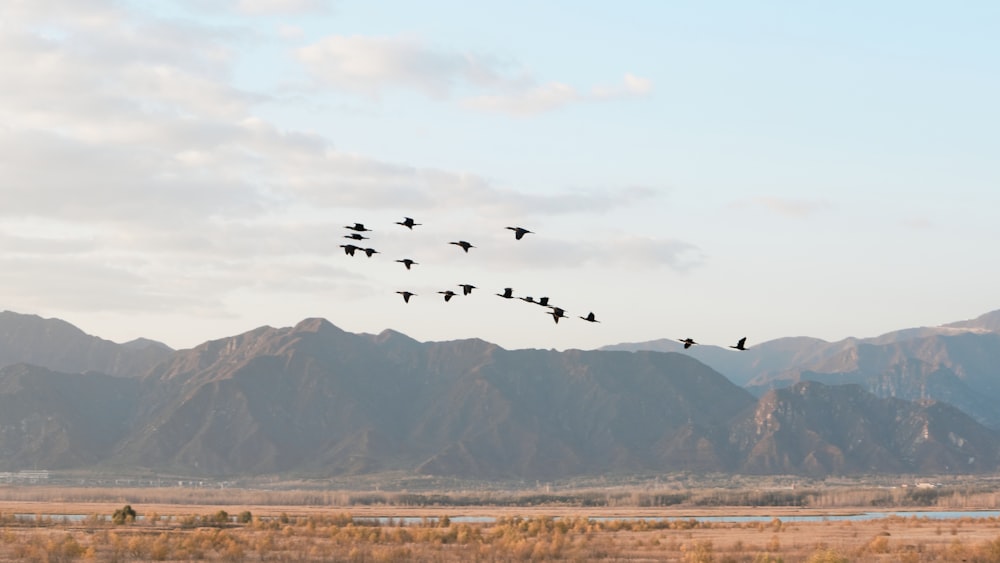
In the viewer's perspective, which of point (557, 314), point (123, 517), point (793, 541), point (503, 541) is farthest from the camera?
point (123, 517)

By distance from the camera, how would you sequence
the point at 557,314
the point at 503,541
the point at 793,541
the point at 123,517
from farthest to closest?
the point at 123,517, the point at 793,541, the point at 503,541, the point at 557,314

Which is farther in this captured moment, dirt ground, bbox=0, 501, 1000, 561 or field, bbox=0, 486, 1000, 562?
field, bbox=0, 486, 1000, 562

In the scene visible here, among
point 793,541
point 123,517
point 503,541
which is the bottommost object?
point 793,541

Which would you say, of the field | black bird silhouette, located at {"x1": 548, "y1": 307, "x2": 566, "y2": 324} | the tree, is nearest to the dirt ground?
the field

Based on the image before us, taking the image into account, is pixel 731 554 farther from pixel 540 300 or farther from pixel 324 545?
pixel 540 300

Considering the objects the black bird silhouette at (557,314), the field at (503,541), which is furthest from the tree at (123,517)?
the black bird silhouette at (557,314)

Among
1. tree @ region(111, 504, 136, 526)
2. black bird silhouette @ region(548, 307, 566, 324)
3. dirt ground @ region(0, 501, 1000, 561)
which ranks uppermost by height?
black bird silhouette @ region(548, 307, 566, 324)

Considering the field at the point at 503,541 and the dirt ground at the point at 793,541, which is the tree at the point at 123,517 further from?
the dirt ground at the point at 793,541

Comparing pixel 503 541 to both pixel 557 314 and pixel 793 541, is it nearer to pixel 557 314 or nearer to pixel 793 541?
pixel 793 541

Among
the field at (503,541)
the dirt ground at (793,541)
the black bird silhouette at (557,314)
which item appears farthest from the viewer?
the field at (503,541)

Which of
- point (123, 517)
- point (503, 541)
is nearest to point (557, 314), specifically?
point (503, 541)

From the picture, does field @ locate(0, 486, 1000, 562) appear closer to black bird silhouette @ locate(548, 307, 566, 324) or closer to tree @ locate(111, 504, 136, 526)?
tree @ locate(111, 504, 136, 526)

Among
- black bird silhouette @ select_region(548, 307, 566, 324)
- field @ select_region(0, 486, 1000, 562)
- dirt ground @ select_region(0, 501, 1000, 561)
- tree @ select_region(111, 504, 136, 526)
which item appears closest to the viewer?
black bird silhouette @ select_region(548, 307, 566, 324)

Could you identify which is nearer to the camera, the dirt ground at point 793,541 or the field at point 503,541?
the dirt ground at point 793,541
